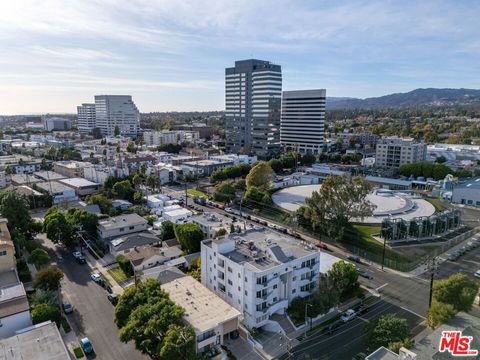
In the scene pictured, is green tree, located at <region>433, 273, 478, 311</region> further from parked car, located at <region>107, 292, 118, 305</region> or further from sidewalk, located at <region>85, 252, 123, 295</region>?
sidewalk, located at <region>85, 252, 123, 295</region>

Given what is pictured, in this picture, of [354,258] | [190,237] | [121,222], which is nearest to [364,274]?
[354,258]

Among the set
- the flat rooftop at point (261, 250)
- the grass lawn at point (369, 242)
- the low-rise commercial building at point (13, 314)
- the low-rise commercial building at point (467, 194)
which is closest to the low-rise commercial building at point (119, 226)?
the low-rise commercial building at point (13, 314)

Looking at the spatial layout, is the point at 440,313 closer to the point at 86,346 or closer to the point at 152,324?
the point at 152,324

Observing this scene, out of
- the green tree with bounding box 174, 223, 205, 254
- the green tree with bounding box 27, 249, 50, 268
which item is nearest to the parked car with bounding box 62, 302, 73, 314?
the green tree with bounding box 27, 249, 50, 268

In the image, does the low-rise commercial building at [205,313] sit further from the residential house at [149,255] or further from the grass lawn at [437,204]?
the grass lawn at [437,204]

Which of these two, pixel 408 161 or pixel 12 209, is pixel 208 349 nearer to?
pixel 12 209
